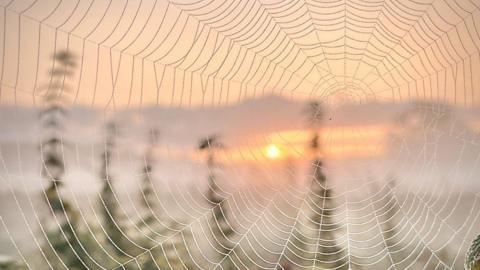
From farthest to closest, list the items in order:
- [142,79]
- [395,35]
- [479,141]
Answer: [395,35]
[479,141]
[142,79]

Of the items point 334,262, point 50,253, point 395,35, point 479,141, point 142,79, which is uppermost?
point 395,35

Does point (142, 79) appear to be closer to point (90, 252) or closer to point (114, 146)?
point (114, 146)

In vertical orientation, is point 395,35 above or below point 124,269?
above

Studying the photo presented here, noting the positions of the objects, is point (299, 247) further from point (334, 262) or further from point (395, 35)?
point (395, 35)

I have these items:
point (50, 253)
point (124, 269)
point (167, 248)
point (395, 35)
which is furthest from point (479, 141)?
point (50, 253)

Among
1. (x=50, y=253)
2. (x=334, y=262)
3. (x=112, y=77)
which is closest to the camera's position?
(x=50, y=253)

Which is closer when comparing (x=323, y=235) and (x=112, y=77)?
(x=112, y=77)

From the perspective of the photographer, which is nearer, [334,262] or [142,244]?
[142,244]

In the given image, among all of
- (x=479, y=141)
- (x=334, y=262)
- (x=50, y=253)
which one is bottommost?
(x=334, y=262)

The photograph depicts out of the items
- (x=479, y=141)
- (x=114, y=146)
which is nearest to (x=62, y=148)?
(x=114, y=146)
